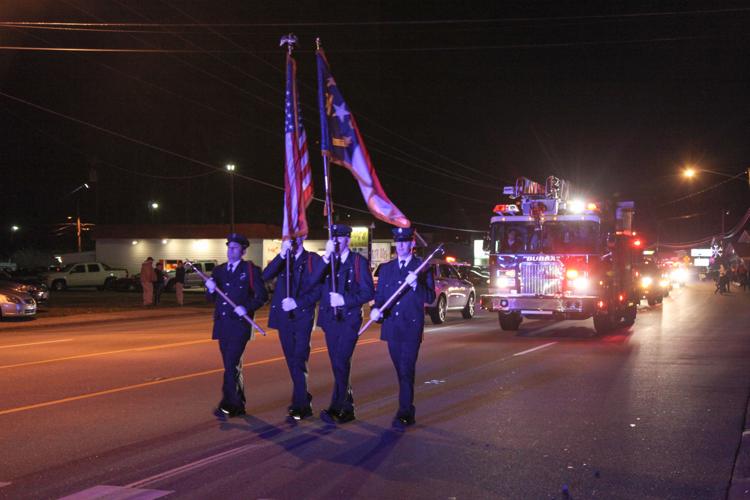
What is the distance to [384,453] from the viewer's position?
712 cm

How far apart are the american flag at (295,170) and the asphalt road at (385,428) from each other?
2.16 meters

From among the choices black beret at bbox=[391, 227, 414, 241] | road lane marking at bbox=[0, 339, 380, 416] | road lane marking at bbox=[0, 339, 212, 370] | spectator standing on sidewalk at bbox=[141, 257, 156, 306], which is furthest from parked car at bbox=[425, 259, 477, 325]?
black beret at bbox=[391, 227, 414, 241]

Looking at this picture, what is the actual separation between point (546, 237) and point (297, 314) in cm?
1161

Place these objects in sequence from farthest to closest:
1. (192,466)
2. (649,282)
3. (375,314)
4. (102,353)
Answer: (649,282)
(102,353)
(375,314)
(192,466)

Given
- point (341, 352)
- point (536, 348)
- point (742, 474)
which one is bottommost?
point (742, 474)

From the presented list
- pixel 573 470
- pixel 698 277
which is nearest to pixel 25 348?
pixel 573 470

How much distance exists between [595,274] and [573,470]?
12.4 m

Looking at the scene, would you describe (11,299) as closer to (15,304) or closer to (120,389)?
(15,304)

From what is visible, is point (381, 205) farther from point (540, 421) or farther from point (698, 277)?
point (698, 277)

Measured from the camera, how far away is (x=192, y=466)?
6.65m

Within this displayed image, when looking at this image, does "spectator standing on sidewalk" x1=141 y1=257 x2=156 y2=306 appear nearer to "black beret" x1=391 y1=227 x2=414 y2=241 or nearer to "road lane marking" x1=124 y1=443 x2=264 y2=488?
"black beret" x1=391 y1=227 x2=414 y2=241

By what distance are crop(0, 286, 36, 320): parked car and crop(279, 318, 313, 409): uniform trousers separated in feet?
59.1

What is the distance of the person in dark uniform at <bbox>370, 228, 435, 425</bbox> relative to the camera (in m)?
8.25

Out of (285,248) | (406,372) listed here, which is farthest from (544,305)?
(285,248)
